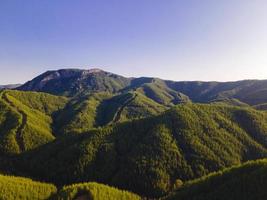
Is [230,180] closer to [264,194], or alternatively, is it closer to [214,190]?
[214,190]

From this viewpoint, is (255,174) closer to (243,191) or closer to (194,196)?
(243,191)

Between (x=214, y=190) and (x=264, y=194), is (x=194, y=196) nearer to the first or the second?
(x=214, y=190)

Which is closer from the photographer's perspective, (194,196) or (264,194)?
(264,194)

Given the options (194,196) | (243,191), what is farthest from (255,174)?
(194,196)

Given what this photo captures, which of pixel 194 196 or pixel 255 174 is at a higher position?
pixel 255 174

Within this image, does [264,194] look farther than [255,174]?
No

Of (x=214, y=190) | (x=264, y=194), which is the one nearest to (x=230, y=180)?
(x=214, y=190)

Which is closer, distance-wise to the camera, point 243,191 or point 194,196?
point 243,191
